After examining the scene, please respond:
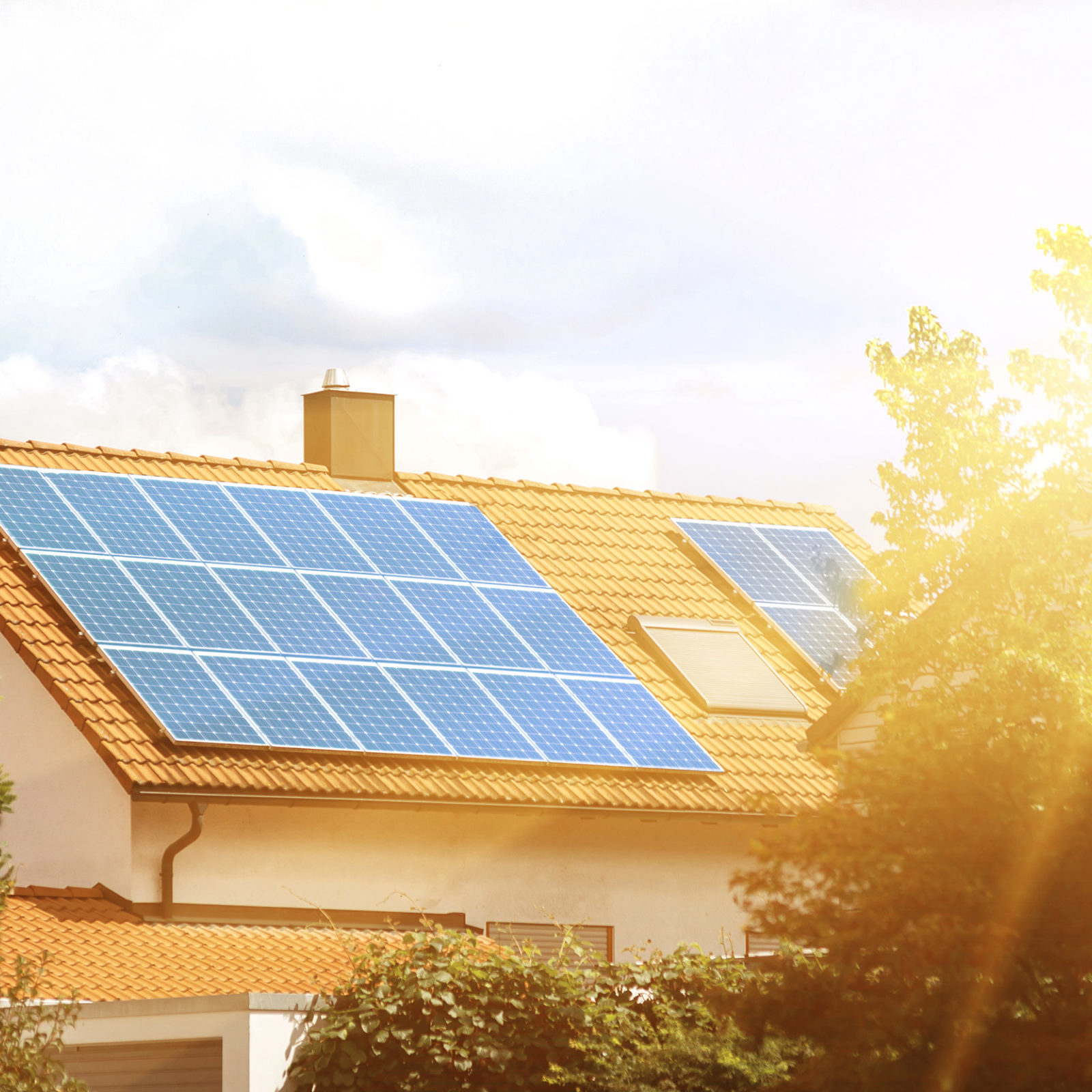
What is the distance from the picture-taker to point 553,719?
78.4 feet

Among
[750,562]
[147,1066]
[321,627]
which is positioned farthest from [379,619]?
[147,1066]

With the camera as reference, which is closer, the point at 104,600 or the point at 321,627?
the point at 104,600

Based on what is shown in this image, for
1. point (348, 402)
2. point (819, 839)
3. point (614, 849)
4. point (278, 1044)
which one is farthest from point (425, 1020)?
point (348, 402)

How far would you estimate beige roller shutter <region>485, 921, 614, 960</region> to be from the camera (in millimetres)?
22688

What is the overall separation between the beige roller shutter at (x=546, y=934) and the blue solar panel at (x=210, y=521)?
5.22 m

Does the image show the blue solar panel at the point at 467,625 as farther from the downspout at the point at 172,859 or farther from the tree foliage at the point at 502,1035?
the tree foliage at the point at 502,1035

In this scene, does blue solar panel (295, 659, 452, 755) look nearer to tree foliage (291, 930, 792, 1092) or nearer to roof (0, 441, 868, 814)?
roof (0, 441, 868, 814)

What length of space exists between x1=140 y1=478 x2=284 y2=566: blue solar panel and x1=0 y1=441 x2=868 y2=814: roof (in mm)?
1073

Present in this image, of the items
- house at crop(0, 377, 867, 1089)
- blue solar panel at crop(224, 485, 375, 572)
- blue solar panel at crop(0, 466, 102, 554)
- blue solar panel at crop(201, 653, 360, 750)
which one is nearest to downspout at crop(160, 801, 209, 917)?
house at crop(0, 377, 867, 1089)

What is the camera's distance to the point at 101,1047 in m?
17.7

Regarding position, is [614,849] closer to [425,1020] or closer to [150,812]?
[150,812]

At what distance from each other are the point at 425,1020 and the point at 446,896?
5845mm

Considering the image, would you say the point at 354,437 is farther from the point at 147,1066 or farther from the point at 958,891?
the point at 958,891

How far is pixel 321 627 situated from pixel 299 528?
2.58m
